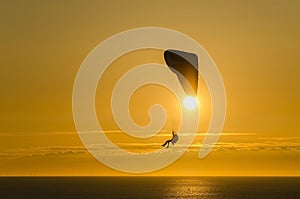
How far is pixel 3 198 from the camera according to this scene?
18112 cm

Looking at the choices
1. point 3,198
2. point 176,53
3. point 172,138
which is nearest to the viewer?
point 172,138

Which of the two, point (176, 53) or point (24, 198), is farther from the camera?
point (24, 198)

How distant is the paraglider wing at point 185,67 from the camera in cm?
4353

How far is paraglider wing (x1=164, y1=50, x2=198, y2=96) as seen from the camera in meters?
43.5

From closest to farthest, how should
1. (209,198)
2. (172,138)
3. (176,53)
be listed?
1. (172,138)
2. (176,53)
3. (209,198)

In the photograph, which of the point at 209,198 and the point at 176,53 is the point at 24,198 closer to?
the point at 209,198

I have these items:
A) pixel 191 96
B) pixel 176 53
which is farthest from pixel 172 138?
pixel 176 53

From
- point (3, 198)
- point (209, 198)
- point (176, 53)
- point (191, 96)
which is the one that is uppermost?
point (209, 198)

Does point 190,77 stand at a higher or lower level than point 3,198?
lower

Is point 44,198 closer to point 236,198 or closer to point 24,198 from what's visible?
point 24,198

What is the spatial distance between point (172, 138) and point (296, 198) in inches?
6020

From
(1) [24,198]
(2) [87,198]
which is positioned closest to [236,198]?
(2) [87,198]

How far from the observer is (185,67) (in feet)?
149

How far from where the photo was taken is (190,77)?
45062mm
